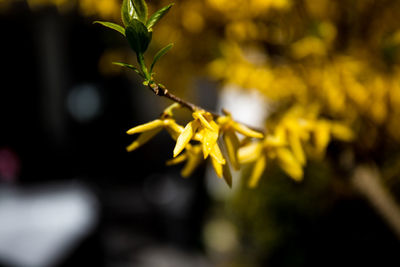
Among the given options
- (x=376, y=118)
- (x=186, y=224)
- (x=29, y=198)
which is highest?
(x=376, y=118)

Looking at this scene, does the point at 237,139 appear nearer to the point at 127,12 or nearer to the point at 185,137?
the point at 185,137

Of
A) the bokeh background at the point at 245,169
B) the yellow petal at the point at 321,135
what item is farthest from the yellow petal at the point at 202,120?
the bokeh background at the point at 245,169

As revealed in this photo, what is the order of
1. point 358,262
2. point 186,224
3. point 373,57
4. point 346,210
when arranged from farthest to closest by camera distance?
1. point 186,224
2. point 346,210
3. point 358,262
4. point 373,57

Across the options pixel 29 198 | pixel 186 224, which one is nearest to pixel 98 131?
pixel 186 224

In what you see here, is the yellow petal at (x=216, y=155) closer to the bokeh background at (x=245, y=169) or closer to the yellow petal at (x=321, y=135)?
the yellow petal at (x=321, y=135)

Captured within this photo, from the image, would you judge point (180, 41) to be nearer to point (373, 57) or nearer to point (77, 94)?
point (373, 57)
